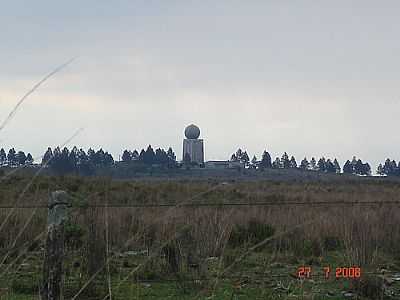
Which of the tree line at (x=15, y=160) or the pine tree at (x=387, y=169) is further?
the pine tree at (x=387, y=169)

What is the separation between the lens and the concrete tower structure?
75125 millimetres

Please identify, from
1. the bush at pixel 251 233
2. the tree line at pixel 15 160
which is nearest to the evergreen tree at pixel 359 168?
the bush at pixel 251 233

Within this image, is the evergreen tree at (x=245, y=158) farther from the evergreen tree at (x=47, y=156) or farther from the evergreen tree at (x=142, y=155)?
the evergreen tree at (x=47, y=156)

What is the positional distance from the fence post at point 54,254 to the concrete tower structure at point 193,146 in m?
70.2

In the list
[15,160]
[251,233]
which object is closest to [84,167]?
[251,233]

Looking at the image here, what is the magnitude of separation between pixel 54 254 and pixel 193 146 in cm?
7256

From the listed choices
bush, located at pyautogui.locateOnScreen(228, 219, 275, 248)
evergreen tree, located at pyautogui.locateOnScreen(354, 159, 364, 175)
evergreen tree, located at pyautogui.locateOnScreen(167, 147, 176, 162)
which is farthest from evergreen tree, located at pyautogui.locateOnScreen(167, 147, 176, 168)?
bush, located at pyautogui.locateOnScreen(228, 219, 275, 248)

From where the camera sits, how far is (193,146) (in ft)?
252

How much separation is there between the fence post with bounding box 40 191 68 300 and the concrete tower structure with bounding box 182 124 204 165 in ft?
230

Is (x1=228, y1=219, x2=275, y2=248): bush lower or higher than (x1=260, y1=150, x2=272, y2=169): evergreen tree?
lower

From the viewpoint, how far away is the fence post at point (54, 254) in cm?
434

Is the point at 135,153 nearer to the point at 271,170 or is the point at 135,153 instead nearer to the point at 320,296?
the point at 271,170

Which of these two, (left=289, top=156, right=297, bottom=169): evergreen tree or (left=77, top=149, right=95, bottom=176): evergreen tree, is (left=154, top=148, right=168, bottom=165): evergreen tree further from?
(left=77, top=149, right=95, bottom=176): evergreen tree

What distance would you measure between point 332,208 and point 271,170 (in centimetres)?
6422
